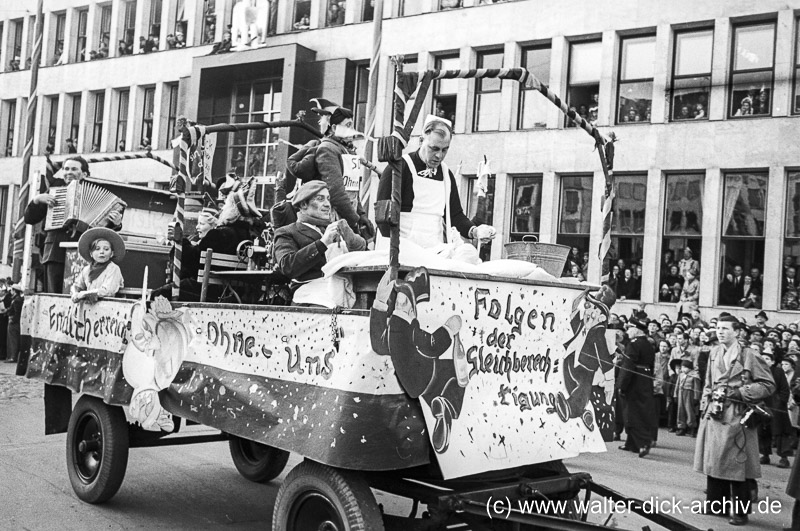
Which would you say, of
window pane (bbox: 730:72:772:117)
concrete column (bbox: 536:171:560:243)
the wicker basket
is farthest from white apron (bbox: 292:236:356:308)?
concrete column (bbox: 536:171:560:243)

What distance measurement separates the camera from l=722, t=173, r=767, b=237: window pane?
62.6 ft

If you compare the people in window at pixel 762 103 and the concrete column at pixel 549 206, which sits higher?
the people in window at pixel 762 103

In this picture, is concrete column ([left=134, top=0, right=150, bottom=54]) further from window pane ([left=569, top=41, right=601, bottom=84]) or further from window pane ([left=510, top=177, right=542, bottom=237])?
window pane ([left=569, top=41, right=601, bottom=84])

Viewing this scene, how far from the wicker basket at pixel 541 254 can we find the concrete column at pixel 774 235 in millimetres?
15040

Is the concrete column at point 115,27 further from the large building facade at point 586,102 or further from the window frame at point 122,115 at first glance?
the window frame at point 122,115

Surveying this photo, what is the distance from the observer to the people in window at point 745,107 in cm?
1912

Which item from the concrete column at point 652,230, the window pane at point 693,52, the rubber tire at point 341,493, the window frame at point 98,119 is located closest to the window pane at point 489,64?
the window pane at point 693,52

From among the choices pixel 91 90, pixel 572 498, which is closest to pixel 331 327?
pixel 572 498

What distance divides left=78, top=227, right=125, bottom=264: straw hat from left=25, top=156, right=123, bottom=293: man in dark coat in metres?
1.73

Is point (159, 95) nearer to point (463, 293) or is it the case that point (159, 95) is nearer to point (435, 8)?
point (435, 8)

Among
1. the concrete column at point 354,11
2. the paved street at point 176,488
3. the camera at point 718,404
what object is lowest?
the paved street at point 176,488

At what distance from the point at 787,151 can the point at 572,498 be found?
16290 millimetres

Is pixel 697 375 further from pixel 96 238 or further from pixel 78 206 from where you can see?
pixel 96 238

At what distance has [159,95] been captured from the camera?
30516 millimetres
